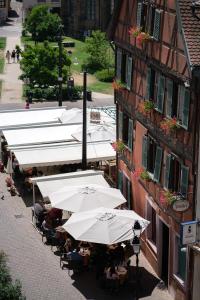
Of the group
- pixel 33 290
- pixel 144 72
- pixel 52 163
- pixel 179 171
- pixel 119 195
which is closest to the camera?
pixel 179 171

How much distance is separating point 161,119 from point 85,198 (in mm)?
4977

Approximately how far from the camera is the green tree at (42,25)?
8856 cm

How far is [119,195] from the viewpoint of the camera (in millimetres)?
27406

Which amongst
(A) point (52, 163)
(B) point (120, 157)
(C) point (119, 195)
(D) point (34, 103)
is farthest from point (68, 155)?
Answer: (D) point (34, 103)

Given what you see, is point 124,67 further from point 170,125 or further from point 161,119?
point 170,125

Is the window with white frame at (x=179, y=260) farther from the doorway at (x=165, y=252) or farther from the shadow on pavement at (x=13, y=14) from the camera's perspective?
the shadow on pavement at (x=13, y=14)

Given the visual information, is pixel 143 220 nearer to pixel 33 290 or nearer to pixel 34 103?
pixel 33 290

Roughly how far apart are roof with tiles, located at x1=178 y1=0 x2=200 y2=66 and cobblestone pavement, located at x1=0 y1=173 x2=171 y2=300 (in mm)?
7760

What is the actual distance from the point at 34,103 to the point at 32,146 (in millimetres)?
21024

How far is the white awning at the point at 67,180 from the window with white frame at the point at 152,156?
4.31 metres

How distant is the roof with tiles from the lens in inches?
800

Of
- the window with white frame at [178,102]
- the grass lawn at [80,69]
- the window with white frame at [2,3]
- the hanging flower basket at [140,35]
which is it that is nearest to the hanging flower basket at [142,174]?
the window with white frame at [178,102]

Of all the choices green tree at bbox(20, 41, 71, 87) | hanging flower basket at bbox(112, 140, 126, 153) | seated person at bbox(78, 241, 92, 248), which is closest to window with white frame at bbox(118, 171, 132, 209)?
hanging flower basket at bbox(112, 140, 126, 153)

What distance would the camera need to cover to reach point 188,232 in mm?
20578
